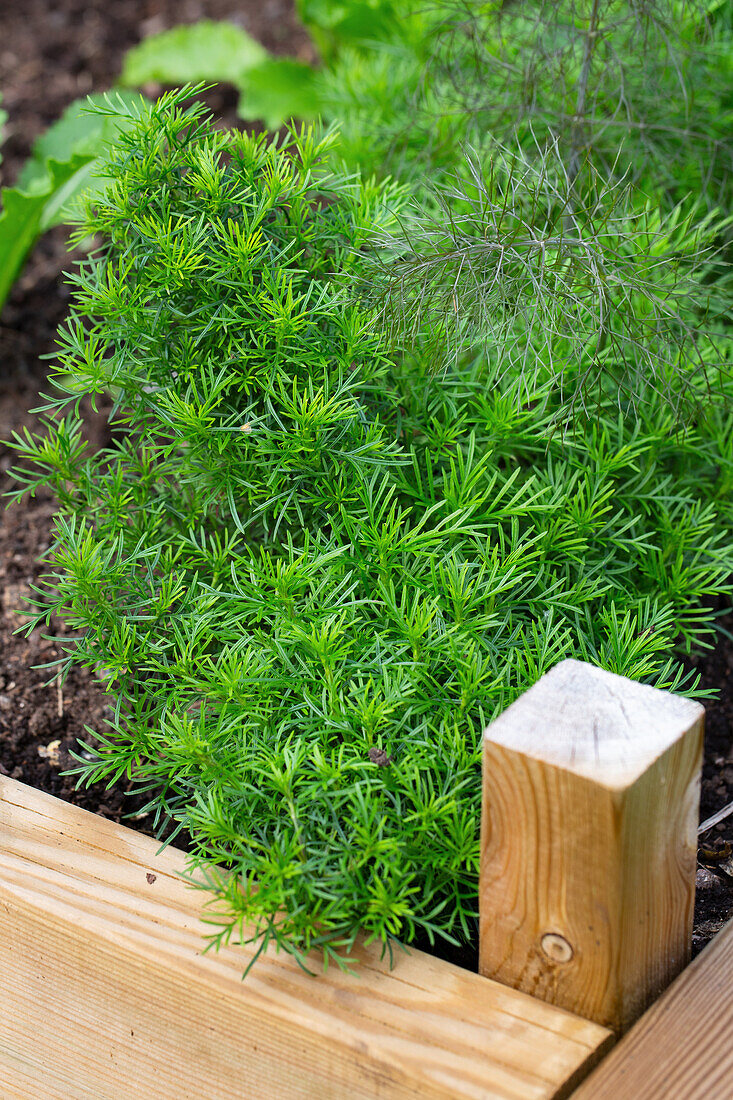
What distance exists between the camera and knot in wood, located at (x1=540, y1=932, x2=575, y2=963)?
1074 mm

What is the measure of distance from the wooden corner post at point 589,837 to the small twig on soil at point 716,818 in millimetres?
412

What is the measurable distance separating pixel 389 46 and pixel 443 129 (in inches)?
25.3

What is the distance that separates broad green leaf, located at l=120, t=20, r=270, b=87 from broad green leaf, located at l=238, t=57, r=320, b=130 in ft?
1.07

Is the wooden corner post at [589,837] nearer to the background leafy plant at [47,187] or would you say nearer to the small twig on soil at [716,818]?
the small twig on soil at [716,818]

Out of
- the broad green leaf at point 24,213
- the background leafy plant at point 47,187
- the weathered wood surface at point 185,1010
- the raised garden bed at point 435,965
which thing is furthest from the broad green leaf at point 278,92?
the raised garden bed at point 435,965

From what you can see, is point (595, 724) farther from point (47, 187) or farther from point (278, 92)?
point (278, 92)

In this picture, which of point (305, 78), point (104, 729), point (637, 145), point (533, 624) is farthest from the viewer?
point (305, 78)

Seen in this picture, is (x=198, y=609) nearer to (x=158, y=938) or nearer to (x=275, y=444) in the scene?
(x=275, y=444)

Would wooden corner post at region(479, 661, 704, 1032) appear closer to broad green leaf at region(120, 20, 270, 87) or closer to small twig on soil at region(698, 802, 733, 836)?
small twig on soil at region(698, 802, 733, 836)

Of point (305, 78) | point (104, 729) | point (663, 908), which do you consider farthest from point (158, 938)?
point (305, 78)

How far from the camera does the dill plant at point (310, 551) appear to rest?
1159 mm

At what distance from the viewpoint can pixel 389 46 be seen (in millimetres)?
2629

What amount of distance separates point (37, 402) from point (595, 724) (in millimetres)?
1979

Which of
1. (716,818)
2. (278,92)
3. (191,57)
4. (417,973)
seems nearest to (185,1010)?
(417,973)
